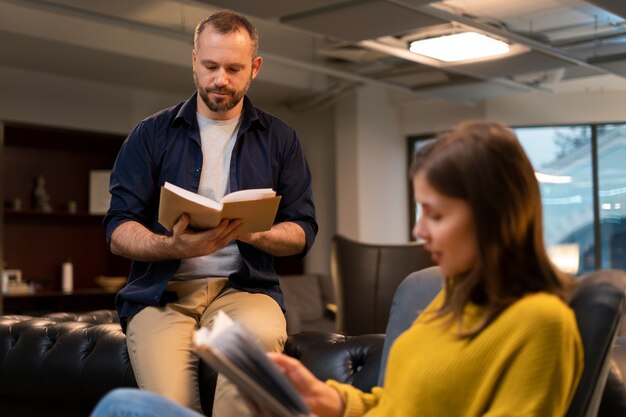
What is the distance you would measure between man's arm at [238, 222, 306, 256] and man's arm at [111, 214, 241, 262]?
0.33 ft

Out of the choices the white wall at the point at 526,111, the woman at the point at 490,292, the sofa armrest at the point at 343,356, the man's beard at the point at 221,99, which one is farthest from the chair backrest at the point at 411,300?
the white wall at the point at 526,111

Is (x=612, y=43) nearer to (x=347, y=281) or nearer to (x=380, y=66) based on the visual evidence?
(x=380, y=66)

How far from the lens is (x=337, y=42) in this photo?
279 inches

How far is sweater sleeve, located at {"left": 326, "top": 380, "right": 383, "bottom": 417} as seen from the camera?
147 centimetres

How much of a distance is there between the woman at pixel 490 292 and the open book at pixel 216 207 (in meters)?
0.79

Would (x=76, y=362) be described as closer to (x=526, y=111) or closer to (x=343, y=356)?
(x=343, y=356)

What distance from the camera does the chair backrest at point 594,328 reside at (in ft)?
4.31

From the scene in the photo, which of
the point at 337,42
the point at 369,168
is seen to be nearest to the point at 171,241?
the point at 337,42

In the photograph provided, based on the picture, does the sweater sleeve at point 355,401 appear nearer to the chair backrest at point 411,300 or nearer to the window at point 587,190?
the chair backrest at point 411,300

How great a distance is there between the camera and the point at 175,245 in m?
2.15

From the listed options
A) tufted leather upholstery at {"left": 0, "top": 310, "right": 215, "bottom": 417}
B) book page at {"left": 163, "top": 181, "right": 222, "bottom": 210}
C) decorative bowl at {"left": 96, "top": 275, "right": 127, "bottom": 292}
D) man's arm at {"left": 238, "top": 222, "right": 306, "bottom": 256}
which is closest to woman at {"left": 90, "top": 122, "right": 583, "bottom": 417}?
book page at {"left": 163, "top": 181, "right": 222, "bottom": 210}

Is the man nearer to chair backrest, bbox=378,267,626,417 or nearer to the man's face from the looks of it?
the man's face

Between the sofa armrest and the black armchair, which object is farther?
the sofa armrest

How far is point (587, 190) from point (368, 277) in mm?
5766
